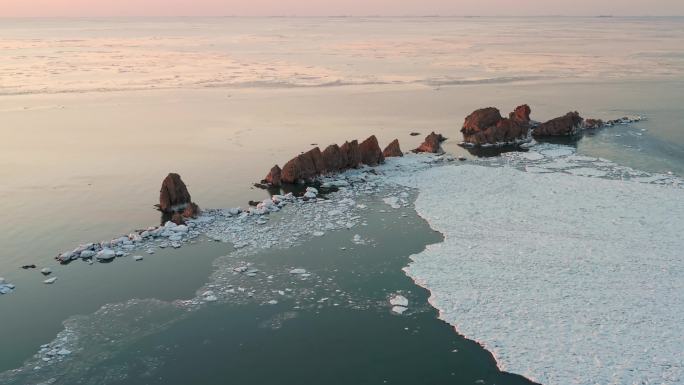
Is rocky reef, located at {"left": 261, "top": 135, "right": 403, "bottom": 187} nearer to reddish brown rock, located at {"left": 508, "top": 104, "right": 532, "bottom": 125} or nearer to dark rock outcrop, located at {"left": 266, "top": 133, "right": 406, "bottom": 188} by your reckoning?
dark rock outcrop, located at {"left": 266, "top": 133, "right": 406, "bottom": 188}

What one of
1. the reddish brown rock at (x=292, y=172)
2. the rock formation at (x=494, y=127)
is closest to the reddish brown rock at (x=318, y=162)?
the reddish brown rock at (x=292, y=172)

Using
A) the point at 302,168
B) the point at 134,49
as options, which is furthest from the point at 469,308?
the point at 134,49

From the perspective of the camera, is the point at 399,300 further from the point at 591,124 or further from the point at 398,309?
the point at 591,124

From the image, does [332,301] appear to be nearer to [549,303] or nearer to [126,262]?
[549,303]

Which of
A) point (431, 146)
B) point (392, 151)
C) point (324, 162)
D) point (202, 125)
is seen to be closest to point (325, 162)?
point (324, 162)

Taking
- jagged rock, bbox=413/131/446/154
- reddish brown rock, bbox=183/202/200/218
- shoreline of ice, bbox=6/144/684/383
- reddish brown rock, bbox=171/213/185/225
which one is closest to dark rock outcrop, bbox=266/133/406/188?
shoreline of ice, bbox=6/144/684/383

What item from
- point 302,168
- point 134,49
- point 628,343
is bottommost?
point 628,343

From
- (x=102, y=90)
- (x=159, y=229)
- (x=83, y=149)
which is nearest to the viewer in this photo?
(x=159, y=229)
